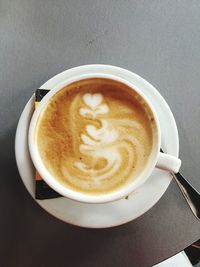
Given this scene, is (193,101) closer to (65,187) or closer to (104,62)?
(104,62)

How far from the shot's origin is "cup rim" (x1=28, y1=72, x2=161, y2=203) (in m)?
0.78

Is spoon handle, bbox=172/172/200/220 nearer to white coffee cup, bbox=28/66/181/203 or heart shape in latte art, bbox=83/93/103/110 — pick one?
white coffee cup, bbox=28/66/181/203

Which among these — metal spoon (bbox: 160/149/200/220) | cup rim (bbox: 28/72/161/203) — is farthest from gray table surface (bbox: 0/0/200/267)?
cup rim (bbox: 28/72/161/203)

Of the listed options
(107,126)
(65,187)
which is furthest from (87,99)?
(65,187)

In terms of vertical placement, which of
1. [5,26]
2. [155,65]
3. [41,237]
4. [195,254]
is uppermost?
[5,26]

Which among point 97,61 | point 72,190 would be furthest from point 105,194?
point 97,61

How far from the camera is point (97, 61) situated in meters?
0.94

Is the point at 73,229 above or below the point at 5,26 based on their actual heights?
below

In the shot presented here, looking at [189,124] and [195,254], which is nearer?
[189,124]

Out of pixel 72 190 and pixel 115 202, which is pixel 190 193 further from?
pixel 72 190

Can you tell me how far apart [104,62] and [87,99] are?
0.16 m

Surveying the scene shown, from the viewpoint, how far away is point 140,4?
960mm

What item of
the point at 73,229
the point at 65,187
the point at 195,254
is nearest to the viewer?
the point at 65,187

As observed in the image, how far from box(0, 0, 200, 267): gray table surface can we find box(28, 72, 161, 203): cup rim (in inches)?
5.2
